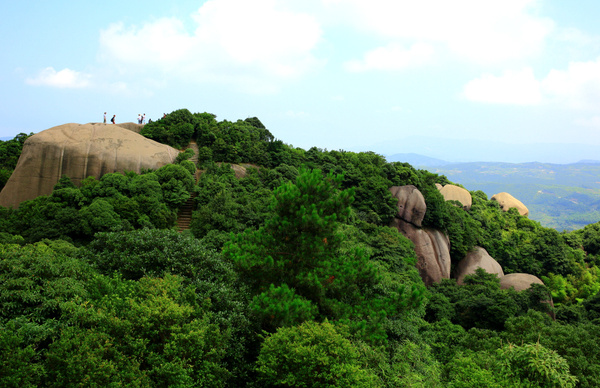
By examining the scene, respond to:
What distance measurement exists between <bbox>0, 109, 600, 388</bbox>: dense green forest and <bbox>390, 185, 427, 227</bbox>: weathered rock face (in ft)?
22.4

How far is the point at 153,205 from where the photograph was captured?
1731 cm

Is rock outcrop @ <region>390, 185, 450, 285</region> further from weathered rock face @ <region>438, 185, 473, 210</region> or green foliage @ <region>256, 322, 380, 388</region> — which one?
green foliage @ <region>256, 322, 380, 388</region>

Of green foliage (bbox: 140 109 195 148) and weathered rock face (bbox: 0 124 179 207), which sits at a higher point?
green foliage (bbox: 140 109 195 148)

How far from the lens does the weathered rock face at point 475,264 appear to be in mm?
26188

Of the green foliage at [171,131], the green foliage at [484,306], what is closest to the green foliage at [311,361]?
the green foliage at [484,306]

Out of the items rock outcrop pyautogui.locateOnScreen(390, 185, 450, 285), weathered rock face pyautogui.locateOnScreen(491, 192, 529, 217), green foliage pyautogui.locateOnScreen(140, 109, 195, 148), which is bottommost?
rock outcrop pyautogui.locateOnScreen(390, 185, 450, 285)

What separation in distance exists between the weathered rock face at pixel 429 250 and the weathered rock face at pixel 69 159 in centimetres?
1660

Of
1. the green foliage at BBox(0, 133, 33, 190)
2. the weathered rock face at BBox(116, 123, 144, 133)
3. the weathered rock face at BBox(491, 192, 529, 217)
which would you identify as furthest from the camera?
the weathered rock face at BBox(491, 192, 529, 217)

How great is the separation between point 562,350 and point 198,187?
56.9 ft

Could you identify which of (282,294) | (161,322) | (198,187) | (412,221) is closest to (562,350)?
(282,294)

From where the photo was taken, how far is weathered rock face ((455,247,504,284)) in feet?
85.9

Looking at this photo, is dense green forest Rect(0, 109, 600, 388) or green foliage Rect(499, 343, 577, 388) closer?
dense green forest Rect(0, 109, 600, 388)

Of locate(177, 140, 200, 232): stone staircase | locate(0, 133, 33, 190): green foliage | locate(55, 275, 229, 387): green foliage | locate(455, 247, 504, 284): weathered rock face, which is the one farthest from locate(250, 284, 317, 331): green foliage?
locate(0, 133, 33, 190): green foliage

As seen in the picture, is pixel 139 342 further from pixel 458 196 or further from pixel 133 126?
pixel 458 196
